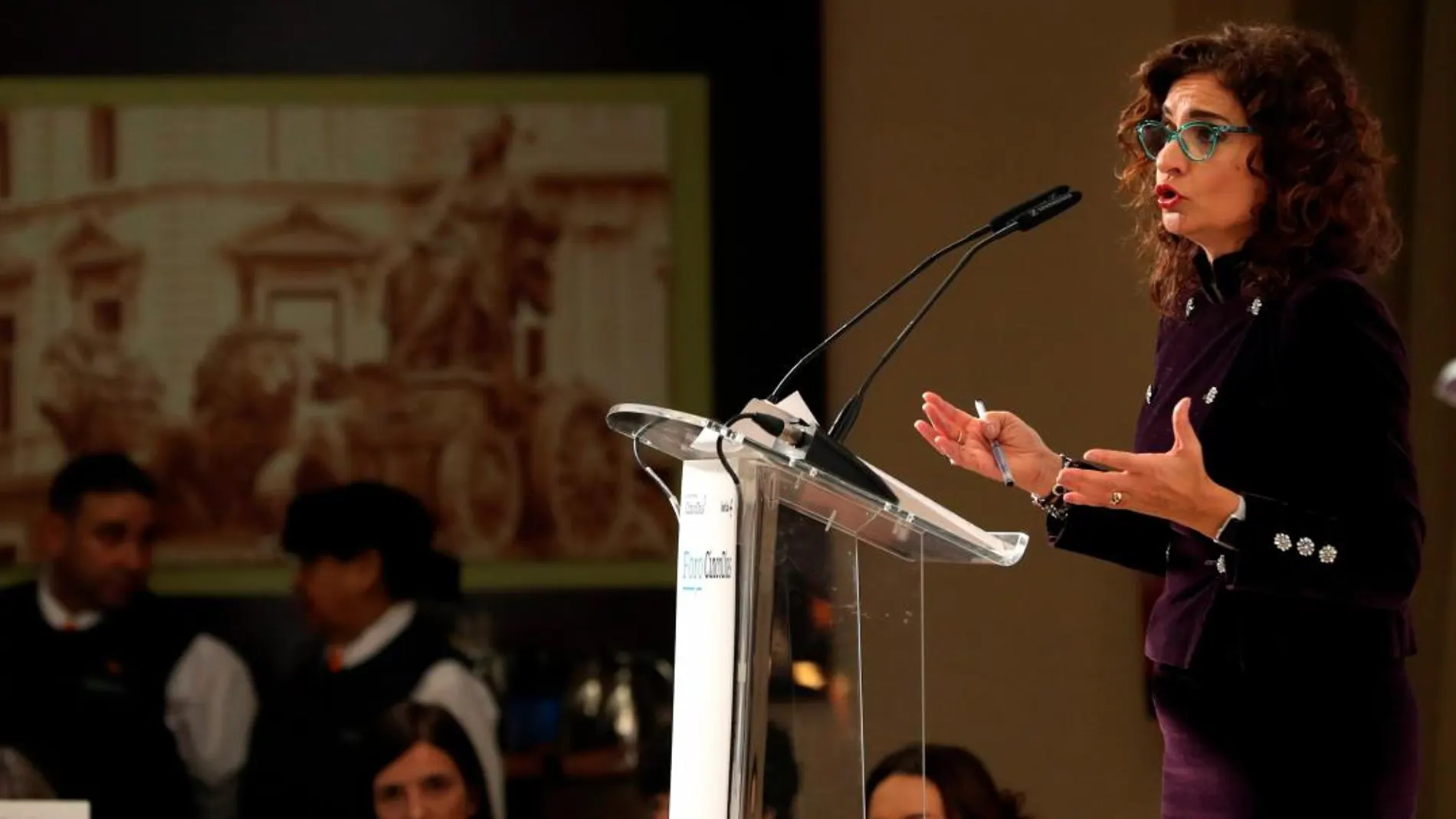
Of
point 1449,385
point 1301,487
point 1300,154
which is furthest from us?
point 1300,154

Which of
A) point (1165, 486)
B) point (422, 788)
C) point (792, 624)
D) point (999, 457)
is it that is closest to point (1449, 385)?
point (1165, 486)

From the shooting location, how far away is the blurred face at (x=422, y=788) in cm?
349

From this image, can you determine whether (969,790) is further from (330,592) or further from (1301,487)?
(1301,487)

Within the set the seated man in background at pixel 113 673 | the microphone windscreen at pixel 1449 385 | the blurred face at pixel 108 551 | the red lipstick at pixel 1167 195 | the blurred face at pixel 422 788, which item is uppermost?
the red lipstick at pixel 1167 195

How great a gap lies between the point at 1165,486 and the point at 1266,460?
6.7 inches

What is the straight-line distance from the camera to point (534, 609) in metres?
3.55

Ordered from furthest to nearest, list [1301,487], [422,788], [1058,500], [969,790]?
[422,788]
[969,790]
[1058,500]
[1301,487]

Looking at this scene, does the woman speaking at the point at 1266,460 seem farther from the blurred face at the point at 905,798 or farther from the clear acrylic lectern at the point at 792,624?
the blurred face at the point at 905,798

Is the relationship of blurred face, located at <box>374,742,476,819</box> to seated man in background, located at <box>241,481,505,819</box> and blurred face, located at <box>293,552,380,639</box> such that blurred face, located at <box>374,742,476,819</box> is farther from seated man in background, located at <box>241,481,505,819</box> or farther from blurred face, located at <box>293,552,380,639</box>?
blurred face, located at <box>293,552,380,639</box>

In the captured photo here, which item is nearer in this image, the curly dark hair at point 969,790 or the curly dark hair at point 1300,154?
the curly dark hair at point 1300,154

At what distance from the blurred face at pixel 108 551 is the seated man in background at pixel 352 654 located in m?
0.31

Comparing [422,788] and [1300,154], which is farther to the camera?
[422,788]

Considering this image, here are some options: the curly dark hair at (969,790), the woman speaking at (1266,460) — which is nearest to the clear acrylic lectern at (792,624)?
the woman speaking at (1266,460)

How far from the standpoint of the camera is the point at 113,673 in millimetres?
3572
